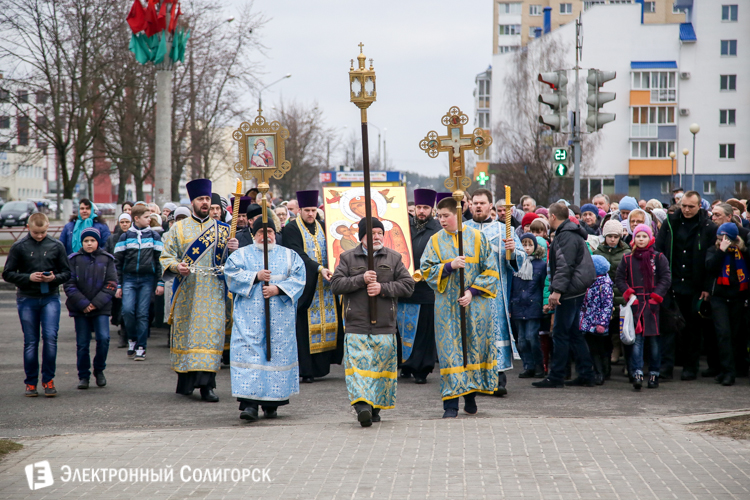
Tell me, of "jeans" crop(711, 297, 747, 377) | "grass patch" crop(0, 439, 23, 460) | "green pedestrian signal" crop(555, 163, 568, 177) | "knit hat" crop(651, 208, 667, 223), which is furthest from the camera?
"green pedestrian signal" crop(555, 163, 568, 177)

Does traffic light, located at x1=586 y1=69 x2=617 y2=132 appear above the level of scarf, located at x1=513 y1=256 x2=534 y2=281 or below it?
above

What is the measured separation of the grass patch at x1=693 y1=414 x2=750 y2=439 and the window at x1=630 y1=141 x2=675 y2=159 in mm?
58261

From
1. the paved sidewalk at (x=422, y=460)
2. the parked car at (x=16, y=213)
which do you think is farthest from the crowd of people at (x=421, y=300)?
the parked car at (x=16, y=213)

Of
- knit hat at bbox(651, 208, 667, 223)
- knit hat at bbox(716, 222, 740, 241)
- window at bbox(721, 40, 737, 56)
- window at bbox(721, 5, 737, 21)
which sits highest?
window at bbox(721, 5, 737, 21)

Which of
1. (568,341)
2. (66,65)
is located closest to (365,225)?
(568,341)

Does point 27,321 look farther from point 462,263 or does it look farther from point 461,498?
point 461,498

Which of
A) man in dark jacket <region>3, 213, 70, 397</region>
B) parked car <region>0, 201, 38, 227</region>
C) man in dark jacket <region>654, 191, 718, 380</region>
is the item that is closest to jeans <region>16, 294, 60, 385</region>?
man in dark jacket <region>3, 213, 70, 397</region>

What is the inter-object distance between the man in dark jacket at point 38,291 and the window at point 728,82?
6002 cm

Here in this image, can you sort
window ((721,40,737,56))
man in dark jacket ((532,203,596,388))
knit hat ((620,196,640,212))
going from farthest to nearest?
window ((721,40,737,56)) → knit hat ((620,196,640,212)) → man in dark jacket ((532,203,596,388))

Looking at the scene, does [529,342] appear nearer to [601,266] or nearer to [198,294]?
[601,266]

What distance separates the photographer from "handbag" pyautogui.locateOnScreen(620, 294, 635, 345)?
10.1 meters

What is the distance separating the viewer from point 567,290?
991cm

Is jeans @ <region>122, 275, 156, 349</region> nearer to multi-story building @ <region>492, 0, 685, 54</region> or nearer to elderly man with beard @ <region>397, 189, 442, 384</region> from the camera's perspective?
elderly man with beard @ <region>397, 189, 442, 384</region>

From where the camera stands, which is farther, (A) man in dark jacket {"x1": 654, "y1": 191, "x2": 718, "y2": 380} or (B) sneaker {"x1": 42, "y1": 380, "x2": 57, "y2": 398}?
(A) man in dark jacket {"x1": 654, "y1": 191, "x2": 718, "y2": 380}
